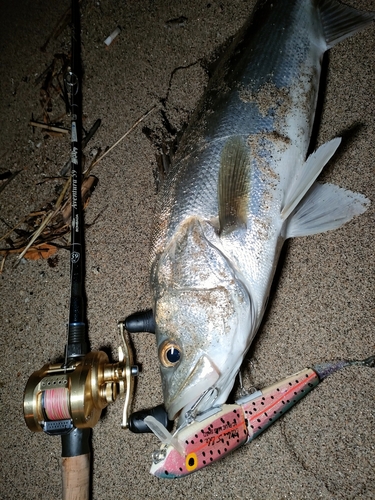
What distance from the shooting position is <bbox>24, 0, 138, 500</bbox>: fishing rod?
1.52 meters

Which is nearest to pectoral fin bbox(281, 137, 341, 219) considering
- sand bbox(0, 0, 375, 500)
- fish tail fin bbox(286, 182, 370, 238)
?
fish tail fin bbox(286, 182, 370, 238)

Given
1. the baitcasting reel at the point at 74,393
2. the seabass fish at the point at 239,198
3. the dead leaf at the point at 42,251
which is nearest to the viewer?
the seabass fish at the point at 239,198

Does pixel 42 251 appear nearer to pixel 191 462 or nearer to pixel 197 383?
pixel 197 383

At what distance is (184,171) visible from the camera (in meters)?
1.63

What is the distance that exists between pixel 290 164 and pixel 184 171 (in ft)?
1.44

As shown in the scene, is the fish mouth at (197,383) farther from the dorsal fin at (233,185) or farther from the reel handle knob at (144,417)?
the dorsal fin at (233,185)

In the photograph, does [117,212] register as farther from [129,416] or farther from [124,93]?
[129,416]

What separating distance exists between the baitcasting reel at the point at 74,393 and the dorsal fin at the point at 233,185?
74 cm

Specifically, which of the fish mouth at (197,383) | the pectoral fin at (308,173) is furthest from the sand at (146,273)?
the fish mouth at (197,383)

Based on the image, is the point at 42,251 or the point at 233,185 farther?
the point at 42,251

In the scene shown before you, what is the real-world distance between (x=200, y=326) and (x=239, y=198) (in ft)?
1.69

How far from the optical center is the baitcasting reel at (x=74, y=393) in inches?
59.7

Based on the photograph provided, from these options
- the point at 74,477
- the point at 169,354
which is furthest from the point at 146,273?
the point at 74,477

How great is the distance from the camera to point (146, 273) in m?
1.97
